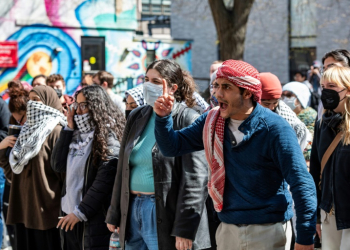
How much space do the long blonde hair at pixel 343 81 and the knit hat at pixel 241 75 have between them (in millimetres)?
1033

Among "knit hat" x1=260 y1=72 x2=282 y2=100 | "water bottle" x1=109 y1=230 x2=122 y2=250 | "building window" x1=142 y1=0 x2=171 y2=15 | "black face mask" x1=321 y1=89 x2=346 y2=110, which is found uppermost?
"building window" x1=142 y1=0 x2=171 y2=15

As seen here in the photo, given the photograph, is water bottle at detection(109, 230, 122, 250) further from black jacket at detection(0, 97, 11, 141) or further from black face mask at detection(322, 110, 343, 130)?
black jacket at detection(0, 97, 11, 141)

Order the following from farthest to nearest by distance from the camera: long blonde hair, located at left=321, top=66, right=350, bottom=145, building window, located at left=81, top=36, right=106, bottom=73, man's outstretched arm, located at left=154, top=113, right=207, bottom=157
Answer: building window, located at left=81, top=36, right=106, bottom=73 < long blonde hair, located at left=321, top=66, right=350, bottom=145 < man's outstretched arm, located at left=154, top=113, right=207, bottom=157

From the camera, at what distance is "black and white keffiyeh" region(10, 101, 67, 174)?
559 centimetres

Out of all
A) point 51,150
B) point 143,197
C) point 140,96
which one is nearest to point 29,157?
point 51,150

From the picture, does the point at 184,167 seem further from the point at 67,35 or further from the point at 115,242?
the point at 67,35

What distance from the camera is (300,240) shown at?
3035 mm

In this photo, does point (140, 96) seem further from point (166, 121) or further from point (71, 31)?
point (71, 31)

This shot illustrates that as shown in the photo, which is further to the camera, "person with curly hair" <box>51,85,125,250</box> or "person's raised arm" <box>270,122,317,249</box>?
"person with curly hair" <box>51,85,125,250</box>

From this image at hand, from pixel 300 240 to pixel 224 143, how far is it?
74 cm

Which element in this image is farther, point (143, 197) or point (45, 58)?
point (45, 58)

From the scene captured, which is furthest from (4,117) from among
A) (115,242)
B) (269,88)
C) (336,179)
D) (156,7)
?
(156,7)

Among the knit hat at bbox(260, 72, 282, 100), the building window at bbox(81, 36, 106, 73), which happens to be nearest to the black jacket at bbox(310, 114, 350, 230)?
the knit hat at bbox(260, 72, 282, 100)

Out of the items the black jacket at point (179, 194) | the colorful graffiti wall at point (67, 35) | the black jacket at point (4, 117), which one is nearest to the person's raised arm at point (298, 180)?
the black jacket at point (179, 194)
